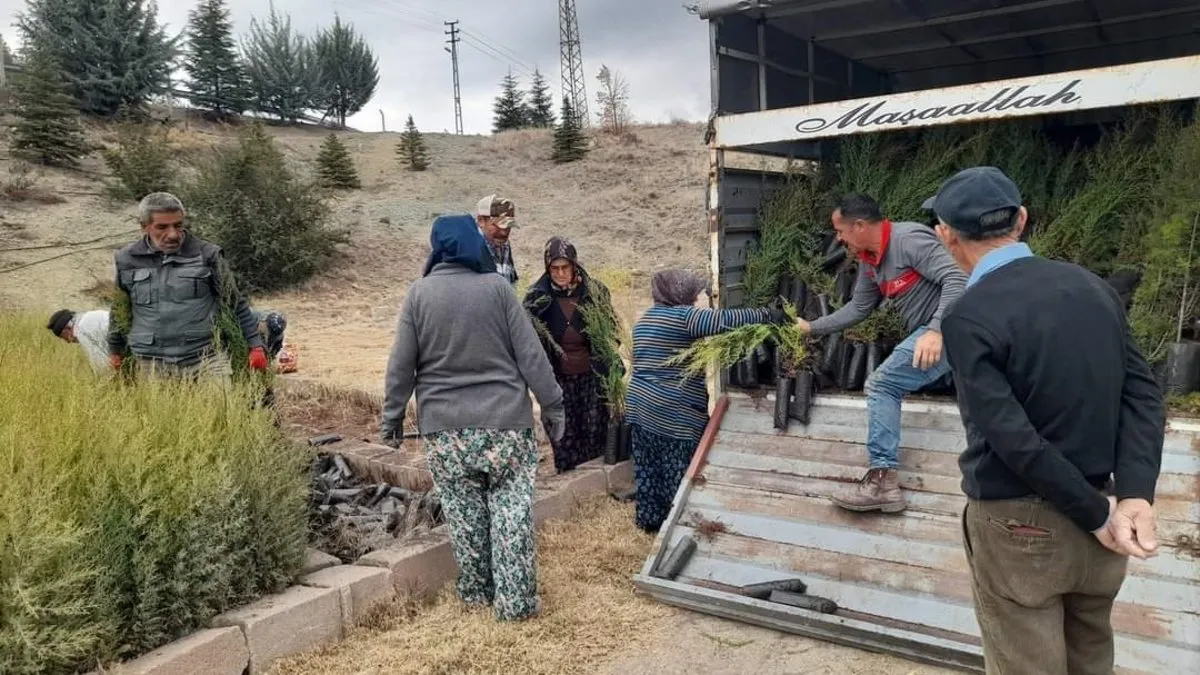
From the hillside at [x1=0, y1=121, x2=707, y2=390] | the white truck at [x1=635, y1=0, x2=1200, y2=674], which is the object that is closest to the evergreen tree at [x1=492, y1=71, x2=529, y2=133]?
the hillside at [x1=0, y1=121, x2=707, y2=390]

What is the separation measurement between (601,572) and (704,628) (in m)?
0.73

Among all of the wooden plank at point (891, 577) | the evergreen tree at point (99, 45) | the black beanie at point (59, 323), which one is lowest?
the wooden plank at point (891, 577)

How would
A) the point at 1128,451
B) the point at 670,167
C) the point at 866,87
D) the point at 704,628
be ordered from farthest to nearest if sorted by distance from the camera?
the point at 670,167 → the point at 866,87 → the point at 704,628 → the point at 1128,451

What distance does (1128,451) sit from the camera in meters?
2.09

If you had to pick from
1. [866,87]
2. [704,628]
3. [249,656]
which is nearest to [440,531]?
[249,656]

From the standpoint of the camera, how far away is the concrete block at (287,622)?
3.33m

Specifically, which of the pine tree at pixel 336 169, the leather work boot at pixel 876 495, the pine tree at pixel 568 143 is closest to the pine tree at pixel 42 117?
the pine tree at pixel 336 169

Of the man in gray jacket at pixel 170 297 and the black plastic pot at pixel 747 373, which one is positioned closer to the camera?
the man in gray jacket at pixel 170 297

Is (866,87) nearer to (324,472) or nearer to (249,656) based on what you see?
(324,472)

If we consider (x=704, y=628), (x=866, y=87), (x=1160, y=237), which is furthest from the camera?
(x=866, y=87)

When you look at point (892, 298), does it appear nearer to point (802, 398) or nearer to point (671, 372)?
point (802, 398)

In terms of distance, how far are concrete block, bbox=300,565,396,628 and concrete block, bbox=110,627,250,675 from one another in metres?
0.50

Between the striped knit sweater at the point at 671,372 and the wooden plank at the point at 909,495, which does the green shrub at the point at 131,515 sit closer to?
the striped knit sweater at the point at 671,372

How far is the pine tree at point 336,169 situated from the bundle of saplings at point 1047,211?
1688 centimetres
